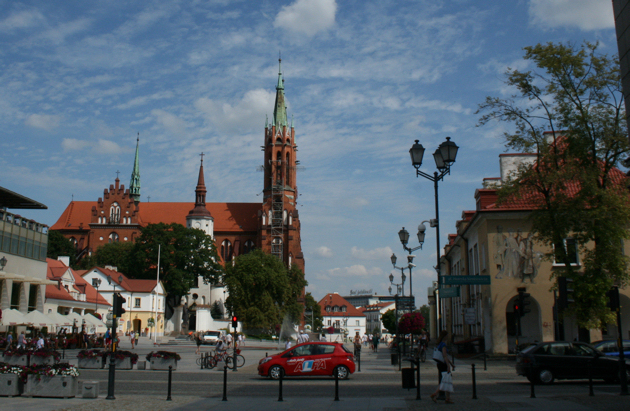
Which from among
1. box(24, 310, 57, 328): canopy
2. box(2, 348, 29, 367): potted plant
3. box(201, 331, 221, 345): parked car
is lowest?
box(201, 331, 221, 345): parked car

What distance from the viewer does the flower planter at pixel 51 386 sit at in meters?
14.1

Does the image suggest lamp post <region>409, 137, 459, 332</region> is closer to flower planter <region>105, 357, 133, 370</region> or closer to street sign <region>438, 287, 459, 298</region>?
street sign <region>438, 287, 459, 298</region>

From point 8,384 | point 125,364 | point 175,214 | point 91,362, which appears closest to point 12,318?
point 91,362

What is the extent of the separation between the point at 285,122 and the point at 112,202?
104 ft

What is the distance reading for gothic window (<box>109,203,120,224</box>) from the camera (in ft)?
308

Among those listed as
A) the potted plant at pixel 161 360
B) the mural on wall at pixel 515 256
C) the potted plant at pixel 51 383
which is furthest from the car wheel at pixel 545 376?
the potted plant at pixel 161 360

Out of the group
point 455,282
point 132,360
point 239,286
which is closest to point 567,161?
point 455,282

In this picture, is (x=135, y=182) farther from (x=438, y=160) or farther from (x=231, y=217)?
(x=438, y=160)

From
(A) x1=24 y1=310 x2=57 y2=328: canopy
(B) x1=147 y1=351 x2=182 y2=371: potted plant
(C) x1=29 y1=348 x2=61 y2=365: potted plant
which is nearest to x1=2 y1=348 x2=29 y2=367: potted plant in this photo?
(C) x1=29 y1=348 x2=61 y2=365: potted plant

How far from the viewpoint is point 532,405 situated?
1241 centimetres

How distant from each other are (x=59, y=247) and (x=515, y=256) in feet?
252

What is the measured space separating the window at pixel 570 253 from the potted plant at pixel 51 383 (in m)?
18.3

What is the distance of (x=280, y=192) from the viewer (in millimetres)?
95062

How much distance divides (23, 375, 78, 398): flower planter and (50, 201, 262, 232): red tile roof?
87725 millimetres
